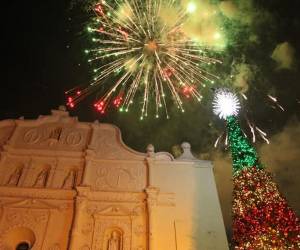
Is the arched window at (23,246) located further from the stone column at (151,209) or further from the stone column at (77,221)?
the stone column at (151,209)

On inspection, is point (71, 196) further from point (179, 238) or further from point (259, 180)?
point (259, 180)

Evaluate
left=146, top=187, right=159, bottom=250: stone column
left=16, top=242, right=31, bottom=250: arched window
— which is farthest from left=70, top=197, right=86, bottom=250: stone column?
left=146, top=187, right=159, bottom=250: stone column

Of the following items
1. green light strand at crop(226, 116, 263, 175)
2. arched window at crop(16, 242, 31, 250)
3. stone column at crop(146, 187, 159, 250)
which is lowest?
arched window at crop(16, 242, 31, 250)

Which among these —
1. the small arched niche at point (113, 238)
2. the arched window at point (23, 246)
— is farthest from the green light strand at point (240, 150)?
the arched window at point (23, 246)

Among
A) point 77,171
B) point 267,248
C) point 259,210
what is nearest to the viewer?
point 267,248

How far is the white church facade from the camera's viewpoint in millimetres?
17562

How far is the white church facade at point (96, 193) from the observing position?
1756 cm

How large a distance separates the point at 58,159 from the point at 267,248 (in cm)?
1219

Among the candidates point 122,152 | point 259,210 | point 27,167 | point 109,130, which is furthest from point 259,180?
point 27,167

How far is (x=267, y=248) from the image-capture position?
14.4m

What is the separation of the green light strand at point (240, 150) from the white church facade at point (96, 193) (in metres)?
3.15

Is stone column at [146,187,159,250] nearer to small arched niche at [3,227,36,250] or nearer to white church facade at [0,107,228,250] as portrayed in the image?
white church facade at [0,107,228,250]

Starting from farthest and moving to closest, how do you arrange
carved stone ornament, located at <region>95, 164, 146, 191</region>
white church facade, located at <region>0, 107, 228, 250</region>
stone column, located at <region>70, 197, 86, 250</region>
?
carved stone ornament, located at <region>95, 164, 146, 191</region>, white church facade, located at <region>0, 107, 228, 250</region>, stone column, located at <region>70, 197, 86, 250</region>

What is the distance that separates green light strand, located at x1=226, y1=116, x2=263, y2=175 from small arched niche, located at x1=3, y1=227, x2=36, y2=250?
10794 millimetres
